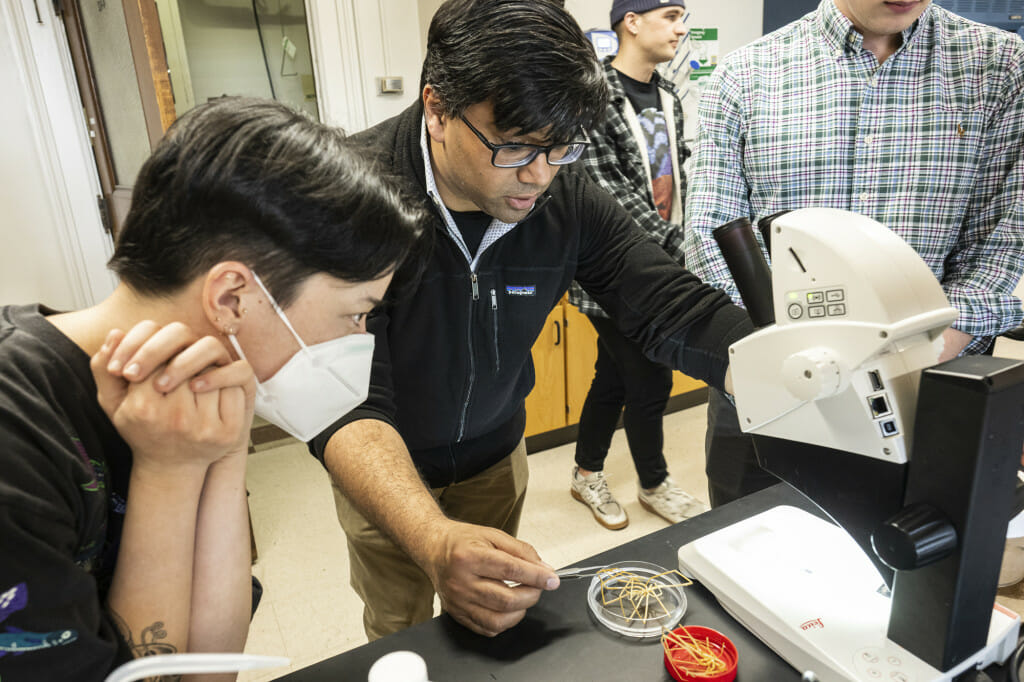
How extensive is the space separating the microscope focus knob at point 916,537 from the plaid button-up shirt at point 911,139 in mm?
740

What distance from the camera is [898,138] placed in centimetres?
121

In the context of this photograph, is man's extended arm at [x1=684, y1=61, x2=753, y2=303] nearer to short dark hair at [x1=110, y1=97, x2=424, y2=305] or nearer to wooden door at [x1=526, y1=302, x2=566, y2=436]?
short dark hair at [x1=110, y1=97, x2=424, y2=305]

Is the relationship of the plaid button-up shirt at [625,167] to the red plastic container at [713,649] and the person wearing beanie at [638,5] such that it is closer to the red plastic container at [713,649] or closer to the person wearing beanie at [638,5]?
the person wearing beanie at [638,5]

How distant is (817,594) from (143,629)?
2.37ft

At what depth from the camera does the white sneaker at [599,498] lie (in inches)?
88.5

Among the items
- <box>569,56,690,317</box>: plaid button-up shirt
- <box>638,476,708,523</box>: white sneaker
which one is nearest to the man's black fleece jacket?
<box>569,56,690,317</box>: plaid button-up shirt

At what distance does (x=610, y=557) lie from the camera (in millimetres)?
870

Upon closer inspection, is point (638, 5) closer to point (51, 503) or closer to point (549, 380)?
Answer: point (549, 380)

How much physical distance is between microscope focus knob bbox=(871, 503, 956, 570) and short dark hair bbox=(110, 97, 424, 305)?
0.59m

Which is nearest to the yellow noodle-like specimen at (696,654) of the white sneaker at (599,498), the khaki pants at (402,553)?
the khaki pants at (402,553)

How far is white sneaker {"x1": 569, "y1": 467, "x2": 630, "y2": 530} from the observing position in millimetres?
2248

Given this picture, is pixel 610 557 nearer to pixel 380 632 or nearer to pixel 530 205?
pixel 530 205

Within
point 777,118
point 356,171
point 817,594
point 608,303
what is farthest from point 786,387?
point 777,118

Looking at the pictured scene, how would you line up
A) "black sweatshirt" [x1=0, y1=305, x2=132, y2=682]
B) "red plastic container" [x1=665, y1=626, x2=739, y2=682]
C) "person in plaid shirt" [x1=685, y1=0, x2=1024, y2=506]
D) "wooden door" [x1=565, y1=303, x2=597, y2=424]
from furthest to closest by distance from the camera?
1. "wooden door" [x1=565, y1=303, x2=597, y2=424]
2. "person in plaid shirt" [x1=685, y1=0, x2=1024, y2=506]
3. "red plastic container" [x1=665, y1=626, x2=739, y2=682]
4. "black sweatshirt" [x1=0, y1=305, x2=132, y2=682]
